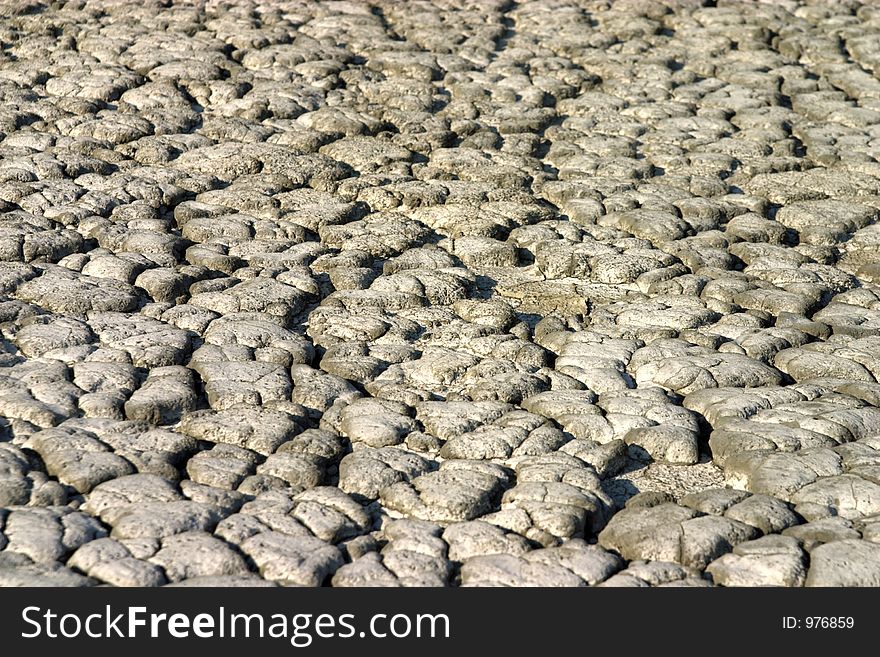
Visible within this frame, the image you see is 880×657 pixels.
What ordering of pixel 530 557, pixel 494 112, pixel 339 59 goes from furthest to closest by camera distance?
pixel 339 59, pixel 494 112, pixel 530 557

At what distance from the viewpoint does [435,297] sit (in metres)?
4.12

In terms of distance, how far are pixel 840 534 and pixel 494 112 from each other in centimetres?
335

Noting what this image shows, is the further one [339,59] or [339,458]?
[339,59]

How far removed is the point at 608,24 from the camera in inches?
271

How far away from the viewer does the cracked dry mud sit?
9.36 feet

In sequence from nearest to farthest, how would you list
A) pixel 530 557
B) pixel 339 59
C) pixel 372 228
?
pixel 530 557 → pixel 372 228 → pixel 339 59

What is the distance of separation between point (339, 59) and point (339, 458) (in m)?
3.45

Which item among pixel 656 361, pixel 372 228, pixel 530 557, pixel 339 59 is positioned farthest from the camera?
pixel 339 59

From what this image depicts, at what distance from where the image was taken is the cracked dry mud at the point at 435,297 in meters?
2.85

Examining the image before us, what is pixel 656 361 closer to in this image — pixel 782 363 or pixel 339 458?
pixel 782 363

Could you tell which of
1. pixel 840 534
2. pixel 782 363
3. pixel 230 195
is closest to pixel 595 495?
pixel 840 534

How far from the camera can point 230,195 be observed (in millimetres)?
4816

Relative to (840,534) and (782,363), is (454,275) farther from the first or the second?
(840,534)

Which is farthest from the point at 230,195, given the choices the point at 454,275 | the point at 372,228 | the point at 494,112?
the point at 494,112
